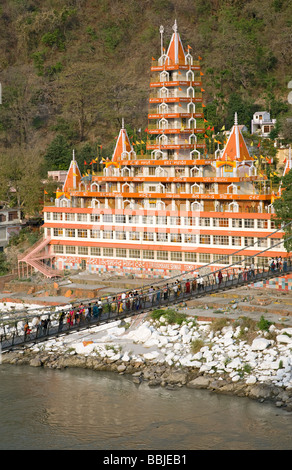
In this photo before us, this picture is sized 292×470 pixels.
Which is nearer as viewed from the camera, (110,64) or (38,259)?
(38,259)

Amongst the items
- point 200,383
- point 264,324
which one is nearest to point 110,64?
point 264,324

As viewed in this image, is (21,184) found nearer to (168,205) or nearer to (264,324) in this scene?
(168,205)

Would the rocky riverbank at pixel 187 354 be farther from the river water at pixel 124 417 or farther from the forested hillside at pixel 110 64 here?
the forested hillside at pixel 110 64

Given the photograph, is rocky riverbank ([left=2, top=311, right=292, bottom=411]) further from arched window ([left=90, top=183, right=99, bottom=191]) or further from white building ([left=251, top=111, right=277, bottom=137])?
white building ([left=251, top=111, right=277, bottom=137])

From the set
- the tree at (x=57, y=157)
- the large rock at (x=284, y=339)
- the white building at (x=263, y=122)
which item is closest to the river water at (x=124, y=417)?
the large rock at (x=284, y=339)

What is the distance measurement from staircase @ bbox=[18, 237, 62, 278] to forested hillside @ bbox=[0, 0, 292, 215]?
37.3 ft

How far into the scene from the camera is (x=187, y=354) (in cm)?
3609

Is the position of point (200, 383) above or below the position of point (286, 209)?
below

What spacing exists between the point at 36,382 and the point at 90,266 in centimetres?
1413

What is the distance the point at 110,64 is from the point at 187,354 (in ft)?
162

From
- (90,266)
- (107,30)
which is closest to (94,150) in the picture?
(90,266)

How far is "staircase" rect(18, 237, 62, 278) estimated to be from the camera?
47.5m

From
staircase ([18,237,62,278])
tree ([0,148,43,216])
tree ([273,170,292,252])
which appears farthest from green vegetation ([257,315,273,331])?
tree ([0,148,43,216])

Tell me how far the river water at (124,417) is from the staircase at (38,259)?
1267 cm
